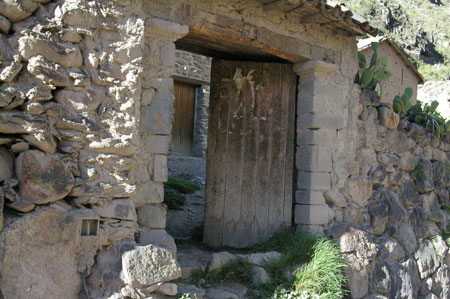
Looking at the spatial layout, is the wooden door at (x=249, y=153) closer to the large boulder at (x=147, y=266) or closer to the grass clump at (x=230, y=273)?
the grass clump at (x=230, y=273)

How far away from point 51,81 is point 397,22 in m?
17.9

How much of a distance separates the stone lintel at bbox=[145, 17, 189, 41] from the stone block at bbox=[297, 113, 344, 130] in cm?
181

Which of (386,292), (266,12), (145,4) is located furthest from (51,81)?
(386,292)

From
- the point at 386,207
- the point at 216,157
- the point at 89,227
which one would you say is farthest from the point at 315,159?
the point at 89,227

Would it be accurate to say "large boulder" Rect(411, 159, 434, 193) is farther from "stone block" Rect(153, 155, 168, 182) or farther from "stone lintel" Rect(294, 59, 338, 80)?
"stone block" Rect(153, 155, 168, 182)

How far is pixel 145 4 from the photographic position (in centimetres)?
383

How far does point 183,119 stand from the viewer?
435 inches

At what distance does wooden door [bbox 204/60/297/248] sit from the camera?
17.0 feet

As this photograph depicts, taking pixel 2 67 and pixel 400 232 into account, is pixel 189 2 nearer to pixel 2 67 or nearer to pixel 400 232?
pixel 2 67

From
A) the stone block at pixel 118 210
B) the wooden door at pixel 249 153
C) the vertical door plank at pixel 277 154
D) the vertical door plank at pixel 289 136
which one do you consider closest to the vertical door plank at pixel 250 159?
the wooden door at pixel 249 153

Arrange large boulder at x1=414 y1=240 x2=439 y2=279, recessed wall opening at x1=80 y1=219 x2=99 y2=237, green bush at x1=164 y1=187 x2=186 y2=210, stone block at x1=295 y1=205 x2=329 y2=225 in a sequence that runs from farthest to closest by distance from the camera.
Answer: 1. green bush at x1=164 y1=187 x2=186 y2=210
2. large boulder at x1=414 y1=240 x2=439 y2=279
3. stone block at x1=295 y1=205 x2=329 y2=225
4. recessed wall opening at x1=80 y1=219 x2=99 y2=237

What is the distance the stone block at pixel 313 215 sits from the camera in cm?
498

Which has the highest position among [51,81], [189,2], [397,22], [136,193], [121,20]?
[397,22]

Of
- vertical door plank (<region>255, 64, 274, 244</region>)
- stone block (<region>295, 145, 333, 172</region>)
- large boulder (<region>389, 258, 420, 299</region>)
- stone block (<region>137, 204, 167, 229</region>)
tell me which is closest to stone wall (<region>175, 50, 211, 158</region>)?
vertical door plank (<region>255, 64, 274, 244</region>)
